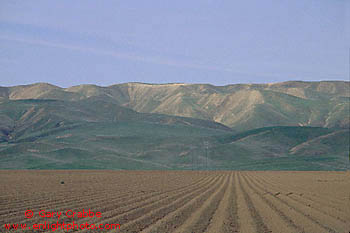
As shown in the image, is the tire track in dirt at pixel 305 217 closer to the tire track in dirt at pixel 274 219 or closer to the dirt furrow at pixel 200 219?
the tire track in dirt at pixel 274 219

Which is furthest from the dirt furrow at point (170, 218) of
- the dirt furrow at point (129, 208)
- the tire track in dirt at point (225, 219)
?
the tire track in dirt at point (225, 219)

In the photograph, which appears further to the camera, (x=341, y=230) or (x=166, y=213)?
(x=166, y=213)

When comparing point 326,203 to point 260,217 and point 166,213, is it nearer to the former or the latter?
point 260,217

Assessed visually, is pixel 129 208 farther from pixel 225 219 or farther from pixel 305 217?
pixel 305 217

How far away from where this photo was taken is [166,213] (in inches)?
1024

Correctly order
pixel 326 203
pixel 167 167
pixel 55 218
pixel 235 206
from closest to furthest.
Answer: pixel 55 218 < pixel 235 206 < pixel 326 203 < pixel 167 167

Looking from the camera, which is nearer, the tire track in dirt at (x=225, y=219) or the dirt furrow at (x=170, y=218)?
the dirt furrow at (x=170, y=218)

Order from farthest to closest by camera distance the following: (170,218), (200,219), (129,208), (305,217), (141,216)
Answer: (129,208)
(305,217)
(141,216)
(170,218)
(200,219)

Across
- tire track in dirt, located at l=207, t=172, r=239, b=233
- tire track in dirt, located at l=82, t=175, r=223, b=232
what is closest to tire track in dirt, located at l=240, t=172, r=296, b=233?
tire track in dirt, located at l=207, t=172, r=239, b=233

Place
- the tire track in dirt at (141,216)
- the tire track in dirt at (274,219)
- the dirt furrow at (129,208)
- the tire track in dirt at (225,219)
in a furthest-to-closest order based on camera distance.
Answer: the dirt furrow at (129,208)
the tire track in dirt at (141,216)
the tire track in dirt at (274,219)
the tire track in dirt at (225,219)

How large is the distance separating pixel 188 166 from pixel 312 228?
124558 millimetres

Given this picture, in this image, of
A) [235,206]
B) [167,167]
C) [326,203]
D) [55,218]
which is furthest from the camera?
[167,167]

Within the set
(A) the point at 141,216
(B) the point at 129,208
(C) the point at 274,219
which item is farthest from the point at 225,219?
(B) the point at 129,208

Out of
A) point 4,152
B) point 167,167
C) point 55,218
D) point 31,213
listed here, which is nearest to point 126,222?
point 55,218
